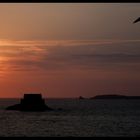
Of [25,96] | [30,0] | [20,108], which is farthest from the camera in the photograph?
[20,108]

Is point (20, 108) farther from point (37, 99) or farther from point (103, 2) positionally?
point (103, 2)

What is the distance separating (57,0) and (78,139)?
124 centimetres

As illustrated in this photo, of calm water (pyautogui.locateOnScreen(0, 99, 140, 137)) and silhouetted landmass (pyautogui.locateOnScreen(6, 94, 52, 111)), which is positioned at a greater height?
silhouetted landmass (pyautogui.locateOnScreen(6, 94, 52, 111))

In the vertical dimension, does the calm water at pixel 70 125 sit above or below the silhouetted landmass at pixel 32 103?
below

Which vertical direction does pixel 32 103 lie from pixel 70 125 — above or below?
above

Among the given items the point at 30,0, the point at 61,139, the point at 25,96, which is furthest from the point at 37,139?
the point at 25,96

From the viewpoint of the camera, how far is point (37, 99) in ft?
343

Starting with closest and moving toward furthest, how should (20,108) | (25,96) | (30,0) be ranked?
(30,0) < (25,96) < (20,108)

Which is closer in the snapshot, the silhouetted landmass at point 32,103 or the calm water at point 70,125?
the calm water at point 70,125

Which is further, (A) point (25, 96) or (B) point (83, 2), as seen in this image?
(A) point (25, 96)

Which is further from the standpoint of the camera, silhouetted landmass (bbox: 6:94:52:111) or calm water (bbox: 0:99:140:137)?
silhouetted landmass (bbox: 6:94:52:111)

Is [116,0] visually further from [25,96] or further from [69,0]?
[25,96]

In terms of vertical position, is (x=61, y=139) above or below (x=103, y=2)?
below

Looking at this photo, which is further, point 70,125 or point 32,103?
point 32,103
